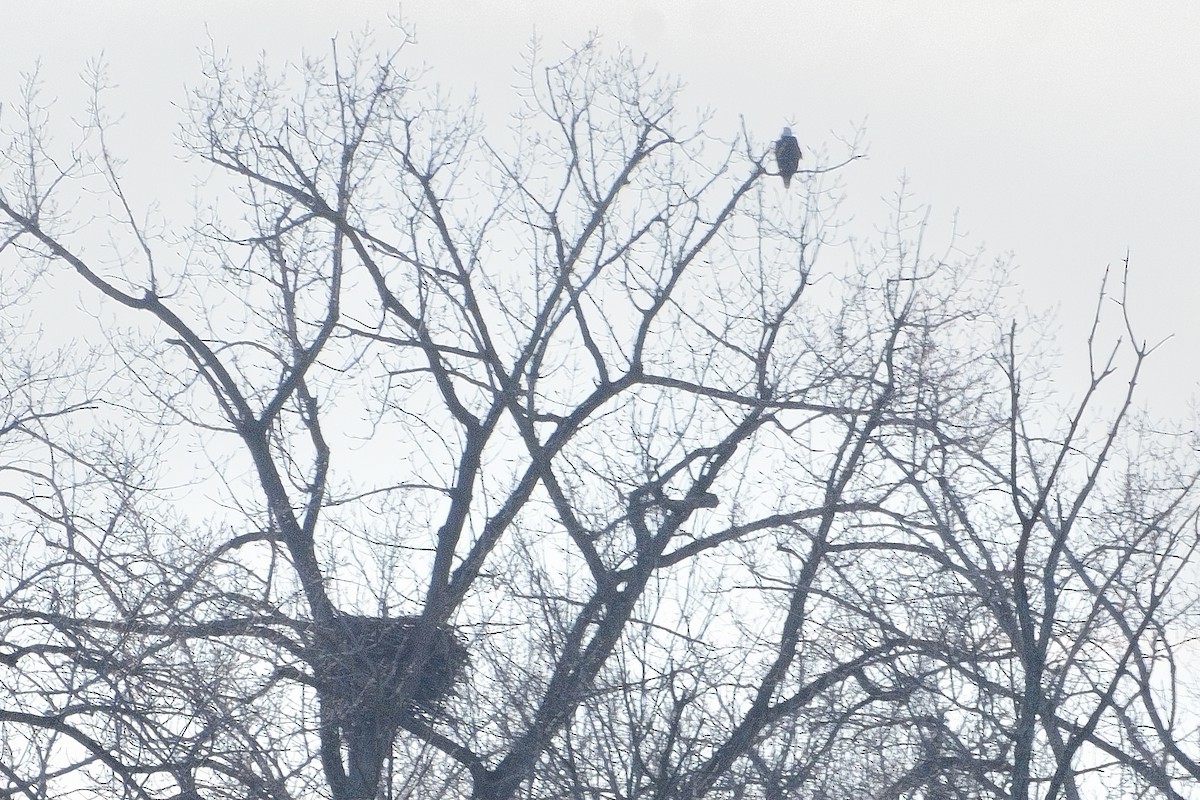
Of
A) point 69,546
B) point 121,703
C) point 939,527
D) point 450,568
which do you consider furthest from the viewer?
point 450,568

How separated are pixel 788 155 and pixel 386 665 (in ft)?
16.4

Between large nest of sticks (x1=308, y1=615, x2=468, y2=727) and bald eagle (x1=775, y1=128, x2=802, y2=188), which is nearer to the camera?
large nest of sticks (x1=308, y1=615, x2=468, y2=727)

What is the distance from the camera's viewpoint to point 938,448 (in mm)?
7664

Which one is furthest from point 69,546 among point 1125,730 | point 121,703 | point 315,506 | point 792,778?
point 1125,730

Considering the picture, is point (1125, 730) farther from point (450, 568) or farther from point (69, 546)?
point (69, 546)

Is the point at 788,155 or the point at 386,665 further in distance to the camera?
the point at 788,155

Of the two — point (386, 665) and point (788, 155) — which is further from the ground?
point (788, 155)

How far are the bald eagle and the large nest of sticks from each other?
4461mm

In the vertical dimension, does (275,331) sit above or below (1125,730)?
above

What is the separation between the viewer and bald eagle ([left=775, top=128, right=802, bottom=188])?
1061cm

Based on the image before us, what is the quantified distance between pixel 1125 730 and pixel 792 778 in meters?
1.89

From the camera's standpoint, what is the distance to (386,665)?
371 inches

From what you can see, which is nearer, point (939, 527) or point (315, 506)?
point (939, 527)

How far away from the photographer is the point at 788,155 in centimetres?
1067
